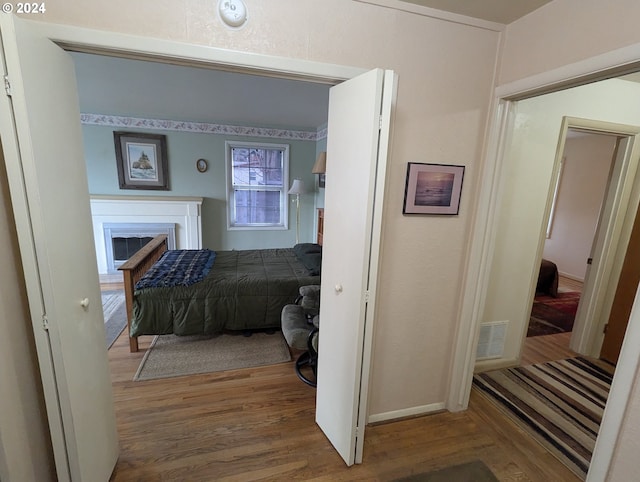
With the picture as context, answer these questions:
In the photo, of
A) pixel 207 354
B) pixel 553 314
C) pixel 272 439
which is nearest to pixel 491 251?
Result: pixel 272 439

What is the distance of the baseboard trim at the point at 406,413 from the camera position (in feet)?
6.66

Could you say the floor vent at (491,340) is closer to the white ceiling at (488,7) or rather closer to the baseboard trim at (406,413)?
the baseboard trim at (406,413)

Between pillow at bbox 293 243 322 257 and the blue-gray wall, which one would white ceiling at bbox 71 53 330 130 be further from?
pillow at bbox 293 243 322 257

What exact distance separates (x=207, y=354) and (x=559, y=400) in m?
2.79

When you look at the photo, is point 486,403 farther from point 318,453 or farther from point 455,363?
point 318,453

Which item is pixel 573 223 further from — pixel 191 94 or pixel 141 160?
pixel 141 160

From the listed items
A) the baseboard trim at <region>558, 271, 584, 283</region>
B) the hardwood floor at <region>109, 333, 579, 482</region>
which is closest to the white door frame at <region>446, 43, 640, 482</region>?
the hardwood floor at <region>109, 333, 579, 482</region>

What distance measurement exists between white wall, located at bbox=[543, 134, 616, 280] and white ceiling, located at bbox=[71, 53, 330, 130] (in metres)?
4.27

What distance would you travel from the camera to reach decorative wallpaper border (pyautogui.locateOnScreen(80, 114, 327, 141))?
15.5 ft

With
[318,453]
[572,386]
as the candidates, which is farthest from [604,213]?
[318,453]

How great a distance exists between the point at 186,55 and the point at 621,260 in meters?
3.64

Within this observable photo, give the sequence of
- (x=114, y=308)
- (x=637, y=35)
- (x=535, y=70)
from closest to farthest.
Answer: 1. (x=637, y=35)
2. (x=535, y=70)
3. (x=114, y=308)

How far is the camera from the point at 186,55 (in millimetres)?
1319

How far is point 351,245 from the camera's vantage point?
60.0 inches
